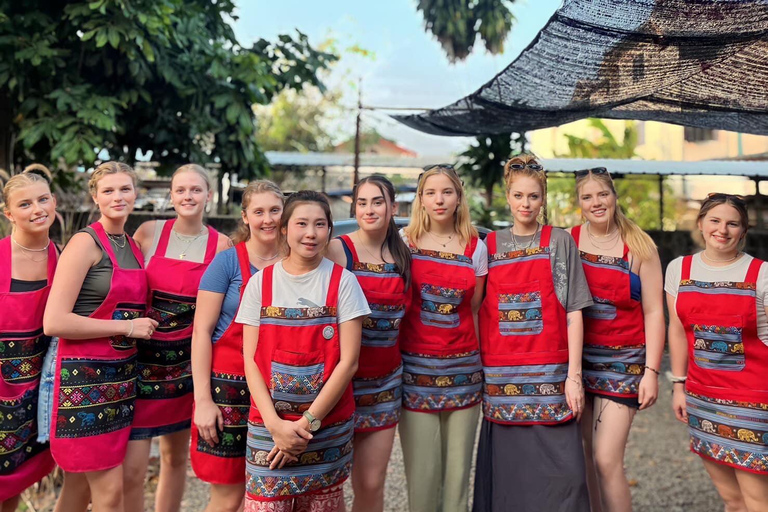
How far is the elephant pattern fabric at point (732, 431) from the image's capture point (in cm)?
259

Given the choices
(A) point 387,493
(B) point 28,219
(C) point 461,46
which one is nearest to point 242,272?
(B) point 28,219

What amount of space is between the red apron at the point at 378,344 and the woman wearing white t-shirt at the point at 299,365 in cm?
20

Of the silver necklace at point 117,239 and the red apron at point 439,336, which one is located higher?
the silver necklace at point 117,239

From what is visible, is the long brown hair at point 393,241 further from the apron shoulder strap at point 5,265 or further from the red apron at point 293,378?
the apron shoulder strap at point 5,265

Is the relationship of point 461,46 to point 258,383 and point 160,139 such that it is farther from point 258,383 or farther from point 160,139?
point 258,383

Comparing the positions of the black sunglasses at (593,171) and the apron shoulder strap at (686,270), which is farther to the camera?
the black sunglasses at (593,171)

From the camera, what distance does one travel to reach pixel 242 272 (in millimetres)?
2707

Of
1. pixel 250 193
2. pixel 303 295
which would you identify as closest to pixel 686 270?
pixel 303 295

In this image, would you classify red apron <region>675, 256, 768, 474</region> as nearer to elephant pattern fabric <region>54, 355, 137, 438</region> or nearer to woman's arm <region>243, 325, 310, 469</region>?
woman's arm <region>243, 325, 310, 469</region>

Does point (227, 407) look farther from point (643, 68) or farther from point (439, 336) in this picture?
point (643, 68)

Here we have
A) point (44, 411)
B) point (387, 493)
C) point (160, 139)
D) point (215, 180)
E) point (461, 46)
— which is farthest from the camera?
point (461, 46)

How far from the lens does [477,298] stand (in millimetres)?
2928

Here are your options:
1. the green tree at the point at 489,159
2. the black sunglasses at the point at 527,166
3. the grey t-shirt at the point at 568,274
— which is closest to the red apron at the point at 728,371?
the grey t-shirt at the point at 568,274

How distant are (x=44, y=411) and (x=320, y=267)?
4.30 feet
